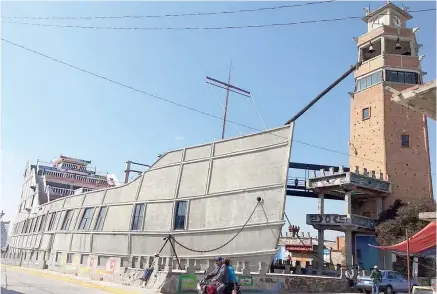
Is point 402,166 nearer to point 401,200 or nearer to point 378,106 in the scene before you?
point 401,200

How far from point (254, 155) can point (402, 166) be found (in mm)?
28086

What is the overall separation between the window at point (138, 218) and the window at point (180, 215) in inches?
81.2

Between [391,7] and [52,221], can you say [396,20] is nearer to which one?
[391,7]

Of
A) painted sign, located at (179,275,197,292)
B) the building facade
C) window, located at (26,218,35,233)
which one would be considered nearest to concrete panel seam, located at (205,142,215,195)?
painted sign, located at (179,275,197,292)

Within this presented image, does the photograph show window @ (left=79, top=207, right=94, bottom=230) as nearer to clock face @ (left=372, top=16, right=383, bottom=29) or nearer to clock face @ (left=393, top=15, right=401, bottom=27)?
clock face @ (left=372, top=16, right=383, bottom=29)

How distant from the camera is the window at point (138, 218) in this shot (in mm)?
18119

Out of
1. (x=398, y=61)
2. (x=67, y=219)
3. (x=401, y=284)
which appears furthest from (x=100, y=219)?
(x=398, y=61)

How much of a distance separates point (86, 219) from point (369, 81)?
1280 inches

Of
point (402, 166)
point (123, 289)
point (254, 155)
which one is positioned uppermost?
point (402, 166)

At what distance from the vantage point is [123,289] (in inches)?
534

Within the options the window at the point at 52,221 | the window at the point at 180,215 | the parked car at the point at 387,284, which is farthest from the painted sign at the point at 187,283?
the window at the point at 52,221

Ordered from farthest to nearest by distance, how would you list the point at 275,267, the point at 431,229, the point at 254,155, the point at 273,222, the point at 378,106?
the point at 378,106 → the point at 275,267 → the point at 254,155 → the point at 273,222 → the point at 431,229

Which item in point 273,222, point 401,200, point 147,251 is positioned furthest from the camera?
point 401,200

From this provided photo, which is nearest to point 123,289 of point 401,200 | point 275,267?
point 275,267
